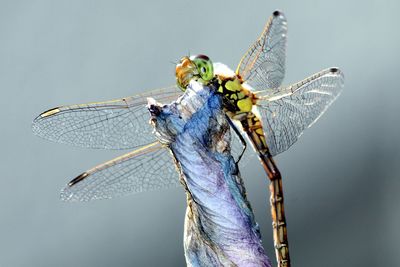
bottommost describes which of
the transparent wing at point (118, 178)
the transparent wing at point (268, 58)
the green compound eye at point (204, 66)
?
the transparent wing at point (118, 178)

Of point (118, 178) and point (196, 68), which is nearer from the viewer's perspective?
point (196, 68)

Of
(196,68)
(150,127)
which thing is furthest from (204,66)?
(150,127)

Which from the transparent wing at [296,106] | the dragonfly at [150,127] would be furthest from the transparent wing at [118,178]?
the transparent wing at [296,106]

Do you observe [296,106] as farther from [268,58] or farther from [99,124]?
[99,124]

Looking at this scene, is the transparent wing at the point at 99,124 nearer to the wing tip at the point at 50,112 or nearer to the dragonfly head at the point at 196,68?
the wing tip at the point at 50,112

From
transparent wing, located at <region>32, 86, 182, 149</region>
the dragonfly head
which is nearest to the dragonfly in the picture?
transparent wing, located at <region>32, 86, 182, 149</region>

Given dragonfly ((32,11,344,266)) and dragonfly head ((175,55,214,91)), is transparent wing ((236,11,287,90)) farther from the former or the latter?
dragonfly head ((175,55,214,91))

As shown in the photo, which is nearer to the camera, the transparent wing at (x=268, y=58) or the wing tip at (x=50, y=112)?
the wing tip at (x=50, y=112)
